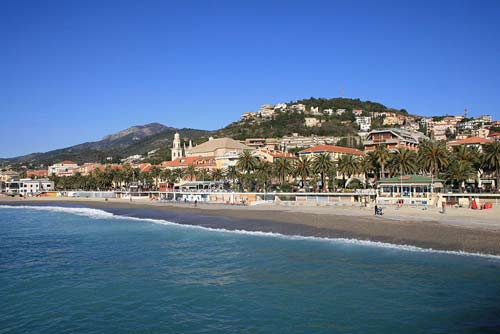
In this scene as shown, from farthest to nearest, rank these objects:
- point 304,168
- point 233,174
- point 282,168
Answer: point 233,174 < point 282,168 < point 304,168

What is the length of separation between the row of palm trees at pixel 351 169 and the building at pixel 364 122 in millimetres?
100310

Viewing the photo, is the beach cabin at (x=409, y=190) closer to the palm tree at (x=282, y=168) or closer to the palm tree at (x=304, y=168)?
the palm tree at (x=304, y=168)

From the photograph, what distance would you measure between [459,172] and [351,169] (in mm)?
14815

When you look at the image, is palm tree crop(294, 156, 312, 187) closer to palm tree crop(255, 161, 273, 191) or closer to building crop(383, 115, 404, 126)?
palm tree crop(255, 161, 273, 191)

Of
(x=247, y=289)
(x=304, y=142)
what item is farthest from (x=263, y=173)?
(x=304, y=142)

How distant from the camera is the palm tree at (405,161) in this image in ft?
189

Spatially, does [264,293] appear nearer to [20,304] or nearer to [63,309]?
[63,309]

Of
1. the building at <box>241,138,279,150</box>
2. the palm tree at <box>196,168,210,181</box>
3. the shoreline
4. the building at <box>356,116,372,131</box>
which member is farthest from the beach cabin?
the building at <box>356,116,372,131</box>

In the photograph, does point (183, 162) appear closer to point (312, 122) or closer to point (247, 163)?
point (247, 163)

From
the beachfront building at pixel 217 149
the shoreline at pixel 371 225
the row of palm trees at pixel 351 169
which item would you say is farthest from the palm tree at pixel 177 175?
the shoreline at pixel 371 225

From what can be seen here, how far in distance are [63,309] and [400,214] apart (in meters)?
30.7

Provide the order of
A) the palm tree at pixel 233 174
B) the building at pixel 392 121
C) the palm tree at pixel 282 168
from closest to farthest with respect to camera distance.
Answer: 1. the palm tree at pixel 282 168
2. the palm tree at pixel 233 174
3. the building at pixel 392 121

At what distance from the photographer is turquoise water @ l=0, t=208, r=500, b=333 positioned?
602 inches

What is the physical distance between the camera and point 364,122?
18575 centimetres
